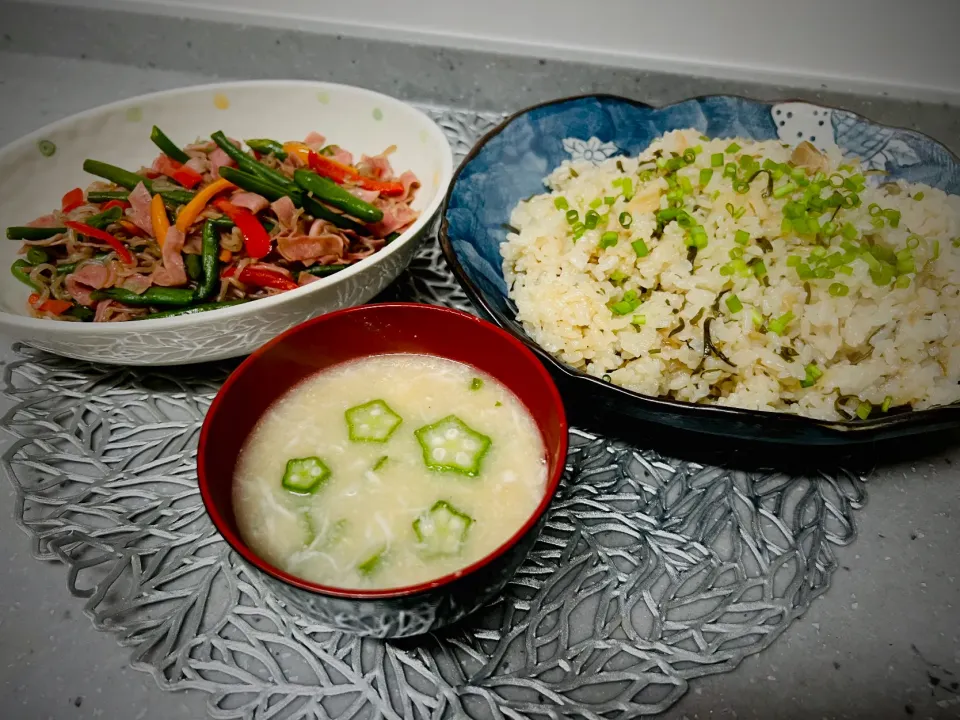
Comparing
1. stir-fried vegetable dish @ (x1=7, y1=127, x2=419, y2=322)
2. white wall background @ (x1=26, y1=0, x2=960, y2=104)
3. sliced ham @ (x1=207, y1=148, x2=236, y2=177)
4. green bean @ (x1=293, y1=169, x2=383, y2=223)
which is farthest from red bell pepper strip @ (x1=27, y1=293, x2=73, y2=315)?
white wall background @ (x1=26, y1=0, x2=960, y2=104)

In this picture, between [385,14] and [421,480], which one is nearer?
[421,480]

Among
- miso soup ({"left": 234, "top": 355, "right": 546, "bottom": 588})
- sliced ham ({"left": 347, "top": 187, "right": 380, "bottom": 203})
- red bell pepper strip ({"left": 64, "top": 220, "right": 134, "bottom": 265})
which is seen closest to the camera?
miso soup ({"left": 234, "top": 355, "right": 546, "bottom": 588})

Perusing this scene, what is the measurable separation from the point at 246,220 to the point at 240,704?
1003 mm

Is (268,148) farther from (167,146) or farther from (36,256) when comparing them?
(36,256)

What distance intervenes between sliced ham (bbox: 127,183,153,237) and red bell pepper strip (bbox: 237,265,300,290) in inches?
11.3

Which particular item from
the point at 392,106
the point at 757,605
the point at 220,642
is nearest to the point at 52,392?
the point at 220,642

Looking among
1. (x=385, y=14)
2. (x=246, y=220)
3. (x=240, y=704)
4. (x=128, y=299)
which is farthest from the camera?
(x=385, y=14)

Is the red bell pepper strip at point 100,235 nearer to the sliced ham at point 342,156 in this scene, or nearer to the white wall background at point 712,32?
the sliced ham at point 342,156

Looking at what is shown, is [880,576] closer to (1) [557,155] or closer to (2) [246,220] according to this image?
(1) [557,155]

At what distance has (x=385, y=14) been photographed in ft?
7.86

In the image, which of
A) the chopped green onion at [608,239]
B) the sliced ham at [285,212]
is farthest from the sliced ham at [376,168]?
the chopped green onion at [608,239]

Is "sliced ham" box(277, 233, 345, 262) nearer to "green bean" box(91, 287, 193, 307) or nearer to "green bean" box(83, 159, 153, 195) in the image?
"green bean" box(91, 287, 193, 307)

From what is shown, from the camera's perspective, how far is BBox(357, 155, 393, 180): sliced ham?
1779 mm

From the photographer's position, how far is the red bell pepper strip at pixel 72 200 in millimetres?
1717
